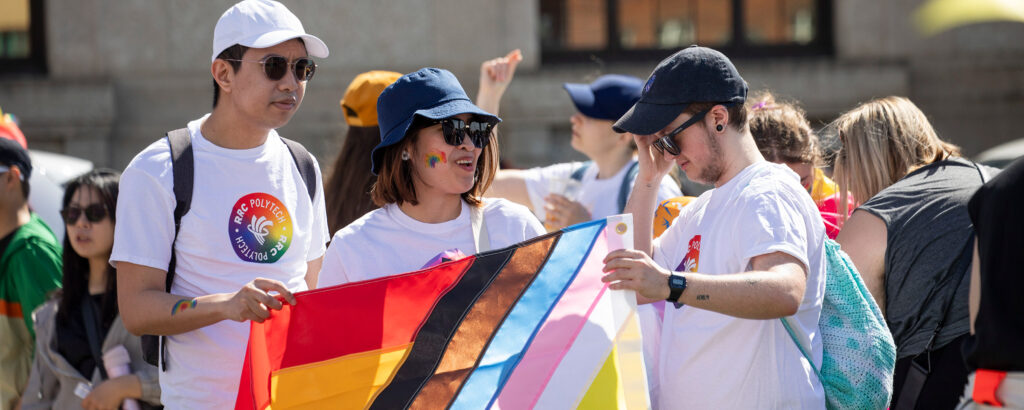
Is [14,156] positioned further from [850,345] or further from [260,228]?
[850,345]

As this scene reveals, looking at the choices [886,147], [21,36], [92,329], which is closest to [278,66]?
[92,329]

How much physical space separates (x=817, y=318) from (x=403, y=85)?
1.41 meters

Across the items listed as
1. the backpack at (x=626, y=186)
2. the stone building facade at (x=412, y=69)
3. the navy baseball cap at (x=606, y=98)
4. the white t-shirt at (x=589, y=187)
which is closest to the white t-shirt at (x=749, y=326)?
the white t-shirt at (x=589, y=187)

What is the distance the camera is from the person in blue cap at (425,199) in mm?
3154

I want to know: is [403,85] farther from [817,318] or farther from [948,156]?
[948,156]

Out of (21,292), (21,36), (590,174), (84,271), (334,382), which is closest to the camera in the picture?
(334,382)

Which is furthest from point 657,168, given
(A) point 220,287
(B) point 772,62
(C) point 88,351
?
(B) point 772,62

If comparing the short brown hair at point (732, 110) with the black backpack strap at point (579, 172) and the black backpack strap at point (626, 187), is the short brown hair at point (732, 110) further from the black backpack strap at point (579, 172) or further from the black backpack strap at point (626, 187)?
the black backpack strap at point (579, 172)

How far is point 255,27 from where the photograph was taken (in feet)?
10.8

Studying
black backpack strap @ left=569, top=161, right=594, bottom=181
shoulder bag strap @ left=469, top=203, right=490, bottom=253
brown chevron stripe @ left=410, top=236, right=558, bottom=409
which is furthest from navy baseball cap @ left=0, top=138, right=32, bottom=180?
brown chevron stripe @ left=410, top=236, right=558, bottom=409

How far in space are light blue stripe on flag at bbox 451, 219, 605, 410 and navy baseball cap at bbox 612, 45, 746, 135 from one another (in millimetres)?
339

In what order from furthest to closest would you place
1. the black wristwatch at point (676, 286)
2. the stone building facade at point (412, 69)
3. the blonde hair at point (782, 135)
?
the stone building facade at point (412, 69) < the blonde hair at point (782, 135) < the black wristwatch at point (676, 286)

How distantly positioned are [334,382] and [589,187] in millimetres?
2551

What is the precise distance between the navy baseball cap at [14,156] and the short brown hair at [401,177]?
287 centimetres
